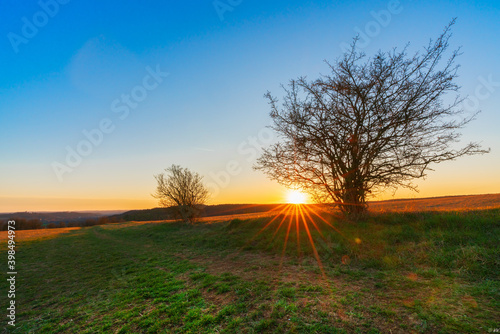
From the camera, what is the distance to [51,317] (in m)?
5.82

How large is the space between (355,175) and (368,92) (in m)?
3.87

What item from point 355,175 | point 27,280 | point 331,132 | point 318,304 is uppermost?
point 331,132

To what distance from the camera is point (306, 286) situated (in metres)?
5.57

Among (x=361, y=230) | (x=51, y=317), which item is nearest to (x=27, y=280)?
(x=51, y=317)

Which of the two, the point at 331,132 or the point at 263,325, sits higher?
the point at 331,132

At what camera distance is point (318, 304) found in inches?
180

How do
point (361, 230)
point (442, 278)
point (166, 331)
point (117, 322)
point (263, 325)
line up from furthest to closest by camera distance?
point (361, 230)
point (442, 278)
point (117, 322)
point (166, 331)
point (263, 325)

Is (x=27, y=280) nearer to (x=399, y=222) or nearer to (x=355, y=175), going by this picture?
(x=355, y=175)

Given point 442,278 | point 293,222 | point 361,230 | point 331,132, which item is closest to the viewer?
point 442,278

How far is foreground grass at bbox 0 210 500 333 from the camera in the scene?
407 centimetres

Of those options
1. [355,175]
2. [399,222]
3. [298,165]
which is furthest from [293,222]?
[399,222]

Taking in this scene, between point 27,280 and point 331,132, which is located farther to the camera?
point 331,132

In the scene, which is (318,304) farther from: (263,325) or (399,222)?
(399,222)

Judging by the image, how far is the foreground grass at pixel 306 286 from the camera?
407cm
